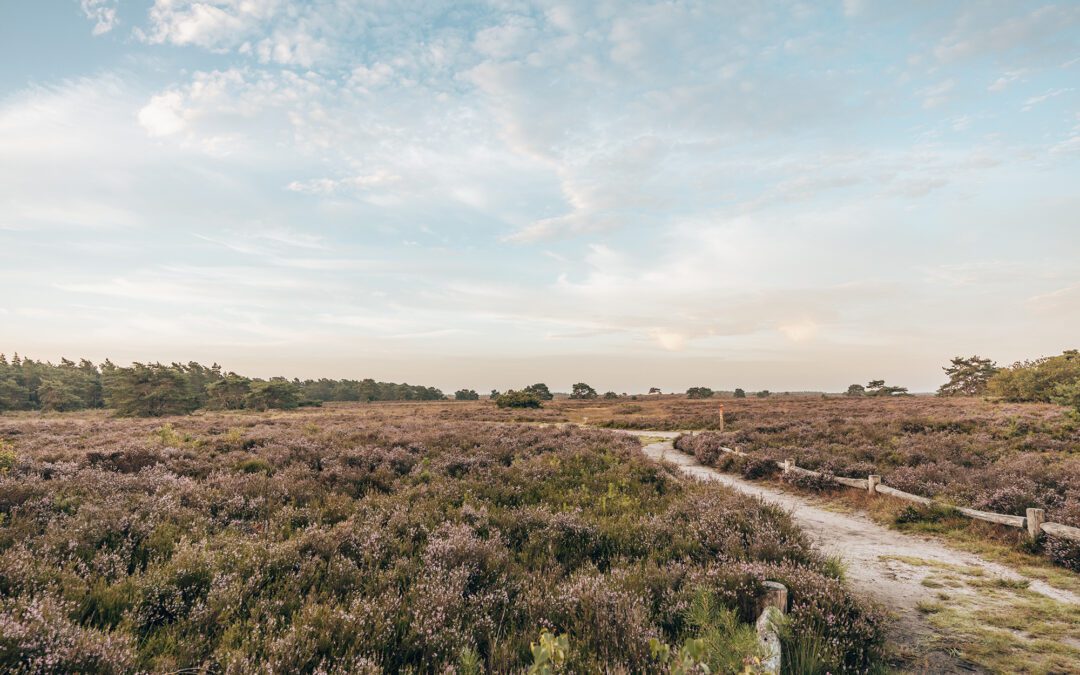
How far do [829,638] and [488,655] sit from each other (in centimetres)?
326

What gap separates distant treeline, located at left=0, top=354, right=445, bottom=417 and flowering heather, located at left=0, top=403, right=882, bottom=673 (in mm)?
46683

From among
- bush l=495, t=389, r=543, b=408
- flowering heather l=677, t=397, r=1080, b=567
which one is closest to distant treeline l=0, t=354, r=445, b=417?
bush l=495, t=389, r=543, b=408

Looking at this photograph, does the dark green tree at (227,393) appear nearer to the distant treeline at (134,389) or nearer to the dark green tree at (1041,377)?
the distant treeline at (134,389)

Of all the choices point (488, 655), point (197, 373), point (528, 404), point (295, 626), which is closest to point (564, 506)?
point (488, 655)

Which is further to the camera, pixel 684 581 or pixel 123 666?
pixel 684 581

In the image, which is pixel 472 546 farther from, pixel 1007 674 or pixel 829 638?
pixel 1007 674

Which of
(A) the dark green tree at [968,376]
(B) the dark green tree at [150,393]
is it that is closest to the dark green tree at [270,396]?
(B) the dark green tree at [150,393]

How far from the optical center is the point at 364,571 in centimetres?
543

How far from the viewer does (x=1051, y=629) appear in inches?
202

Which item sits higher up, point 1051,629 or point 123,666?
point 123,666

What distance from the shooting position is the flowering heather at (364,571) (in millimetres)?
3701

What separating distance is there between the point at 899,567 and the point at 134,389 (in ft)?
205

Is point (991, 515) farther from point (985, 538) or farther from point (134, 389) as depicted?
point (134, 389)

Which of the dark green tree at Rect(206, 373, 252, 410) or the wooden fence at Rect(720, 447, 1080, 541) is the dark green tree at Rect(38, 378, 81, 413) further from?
the wooden fence at Rect(720, 447, 1080, 541)
